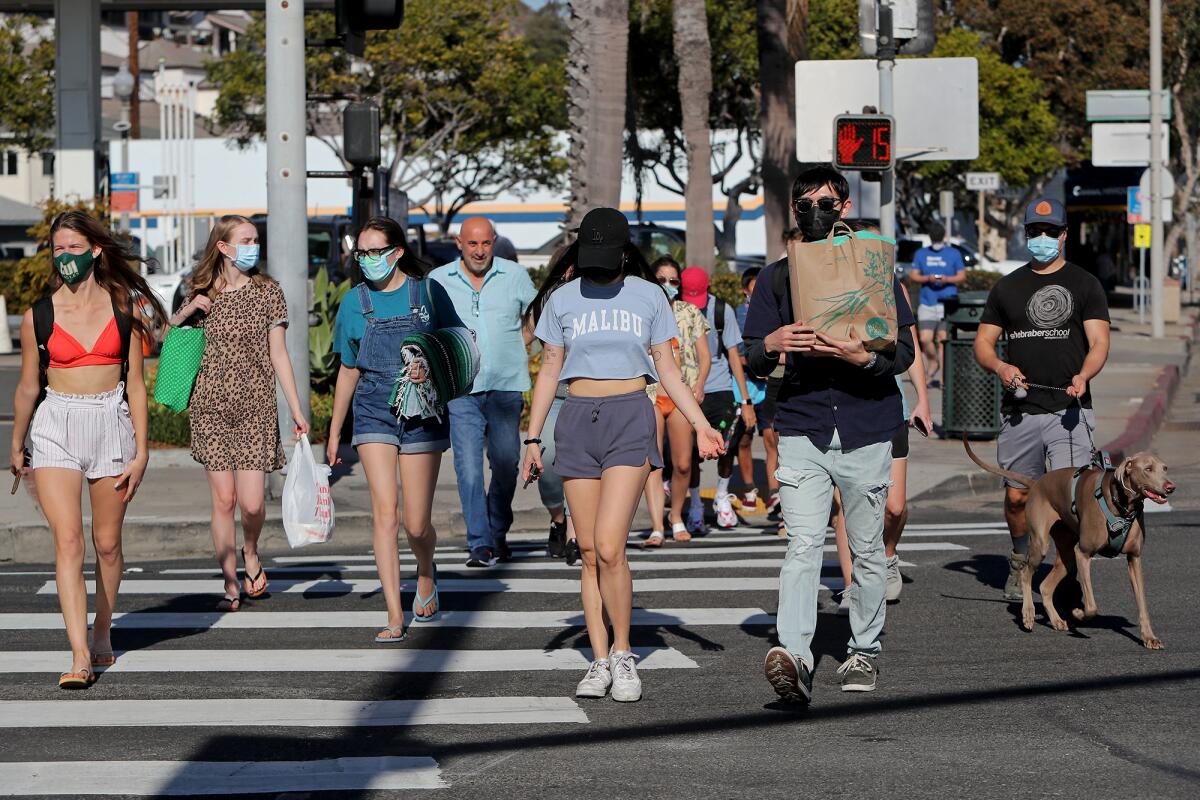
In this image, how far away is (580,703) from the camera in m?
6.90

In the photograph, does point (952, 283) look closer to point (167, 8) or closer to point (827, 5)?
point (167, 8)

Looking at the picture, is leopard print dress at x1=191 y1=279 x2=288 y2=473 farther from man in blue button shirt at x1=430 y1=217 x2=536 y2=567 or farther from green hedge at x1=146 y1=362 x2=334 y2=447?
green hedge at x1=146 y1=362 x2=334 y2=447

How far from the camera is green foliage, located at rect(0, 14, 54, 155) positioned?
2329 inches

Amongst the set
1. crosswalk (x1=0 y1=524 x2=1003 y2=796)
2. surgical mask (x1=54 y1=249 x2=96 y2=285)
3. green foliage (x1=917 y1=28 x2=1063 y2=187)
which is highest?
green foliage (x1=917 y1=28 x2=1063 y2=187)

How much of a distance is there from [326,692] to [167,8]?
24.8 metres

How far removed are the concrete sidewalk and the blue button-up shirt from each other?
2.21 metres

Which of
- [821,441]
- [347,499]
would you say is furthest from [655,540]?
[821,441]

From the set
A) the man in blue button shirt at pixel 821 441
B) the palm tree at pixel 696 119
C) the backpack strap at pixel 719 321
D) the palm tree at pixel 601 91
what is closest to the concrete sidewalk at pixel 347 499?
the backpack strap at pixel 719 321

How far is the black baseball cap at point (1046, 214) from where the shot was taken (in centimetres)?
857

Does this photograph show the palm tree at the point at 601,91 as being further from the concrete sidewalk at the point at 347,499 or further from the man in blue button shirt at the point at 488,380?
→ the man in blue button shirt at the point at 488,380

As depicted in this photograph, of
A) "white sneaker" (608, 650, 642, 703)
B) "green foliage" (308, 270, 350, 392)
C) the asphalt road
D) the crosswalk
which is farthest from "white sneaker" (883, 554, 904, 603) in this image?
"green foliage" (308, 270, 350, 392)

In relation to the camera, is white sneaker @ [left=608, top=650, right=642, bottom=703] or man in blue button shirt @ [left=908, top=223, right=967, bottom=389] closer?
white sneaker @ [left=608, top=650, right=642, bottom=703]

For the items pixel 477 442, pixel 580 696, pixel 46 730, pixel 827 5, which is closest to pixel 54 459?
pixel 46 730

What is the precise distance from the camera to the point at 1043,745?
610 cm
